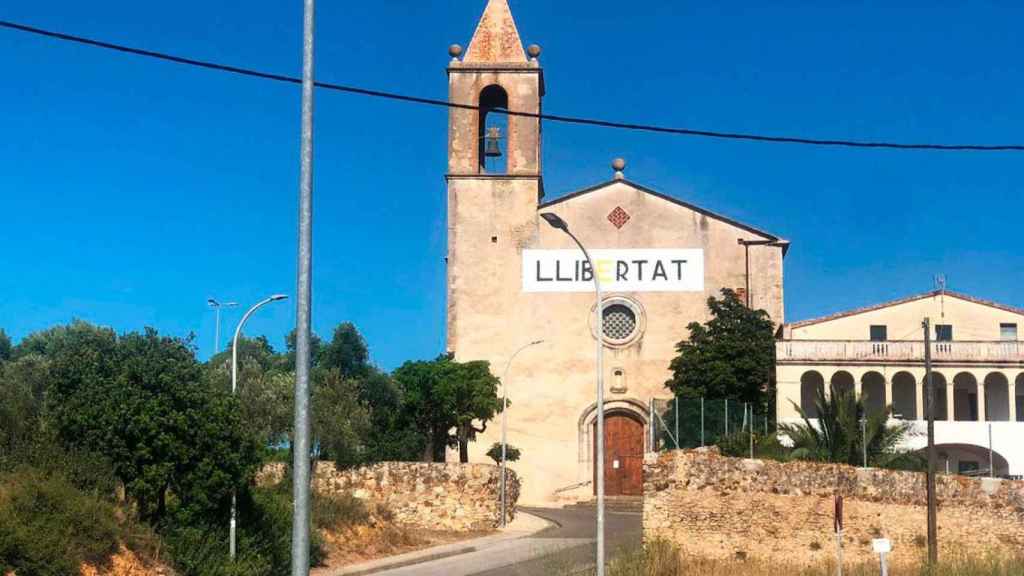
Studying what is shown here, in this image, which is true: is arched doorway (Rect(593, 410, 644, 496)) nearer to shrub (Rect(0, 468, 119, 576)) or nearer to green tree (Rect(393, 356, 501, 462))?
green tree (Rect(393, 356, 501, 462))

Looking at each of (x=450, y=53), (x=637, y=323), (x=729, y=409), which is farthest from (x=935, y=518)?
(x=450, y=53)

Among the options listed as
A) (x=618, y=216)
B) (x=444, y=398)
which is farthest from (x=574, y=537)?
(x=618, y=216)

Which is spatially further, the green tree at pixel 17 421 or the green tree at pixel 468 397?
the green tree at pixel 468 397

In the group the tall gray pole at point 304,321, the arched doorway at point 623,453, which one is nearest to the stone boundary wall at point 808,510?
the arched doorway at point 623,453

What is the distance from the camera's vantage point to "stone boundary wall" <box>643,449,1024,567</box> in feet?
90.7

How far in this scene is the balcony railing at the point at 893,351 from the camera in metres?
41.7

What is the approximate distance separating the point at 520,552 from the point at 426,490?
23.4 ft

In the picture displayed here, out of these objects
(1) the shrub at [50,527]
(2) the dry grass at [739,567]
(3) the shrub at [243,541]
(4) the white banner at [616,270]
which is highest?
(4) the white banner at [616,270]

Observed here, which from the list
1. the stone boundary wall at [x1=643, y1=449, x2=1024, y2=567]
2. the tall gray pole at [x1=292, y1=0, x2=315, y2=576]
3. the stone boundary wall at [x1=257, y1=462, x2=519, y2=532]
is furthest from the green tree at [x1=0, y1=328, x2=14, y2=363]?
the tall gray pole at [x1=292, y1=0, x2=315, y2=576]

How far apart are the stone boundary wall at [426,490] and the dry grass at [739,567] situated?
11.3 meters

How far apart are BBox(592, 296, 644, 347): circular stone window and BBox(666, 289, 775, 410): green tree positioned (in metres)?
2.10

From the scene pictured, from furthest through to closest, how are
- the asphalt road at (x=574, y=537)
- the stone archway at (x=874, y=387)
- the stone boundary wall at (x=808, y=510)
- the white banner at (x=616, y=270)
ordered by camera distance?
1. the white banner at (x=616, y=270)
2. the stone archway at (x=874, y=387)
3. the stone boundary wall at (x=808, y=510)
4. the asphalt road at (x=574, y=537)

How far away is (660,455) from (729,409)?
26.4 feet

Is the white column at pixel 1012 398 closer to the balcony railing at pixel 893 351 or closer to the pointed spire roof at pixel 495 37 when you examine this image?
the balcony railing at pixel 893 351
